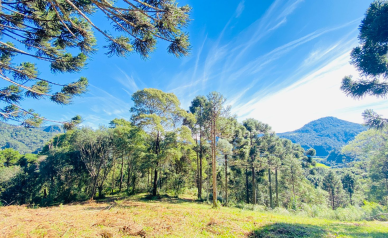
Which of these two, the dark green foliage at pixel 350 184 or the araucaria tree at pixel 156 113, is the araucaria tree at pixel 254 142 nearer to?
the araucaria tree at pixel 156 113

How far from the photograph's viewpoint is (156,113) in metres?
16.5

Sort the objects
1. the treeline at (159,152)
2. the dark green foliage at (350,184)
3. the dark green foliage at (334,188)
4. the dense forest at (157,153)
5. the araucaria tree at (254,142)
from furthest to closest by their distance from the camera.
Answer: the dark green foliage at (350,184) < the dark green foliage at (334,188) < the araucaria tree at (254,142) < the treeline at (159,152) < the dense forest at (157,153)

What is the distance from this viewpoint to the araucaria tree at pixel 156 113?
50.1 feet

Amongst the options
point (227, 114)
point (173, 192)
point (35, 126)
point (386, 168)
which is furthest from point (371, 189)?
point (35, 126)

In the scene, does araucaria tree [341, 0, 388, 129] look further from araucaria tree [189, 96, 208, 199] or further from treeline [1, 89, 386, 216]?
araucaria tree [189, 96, 208, 199]

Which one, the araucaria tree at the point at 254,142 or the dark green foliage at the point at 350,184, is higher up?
the araucaria tree at the point at 254,142

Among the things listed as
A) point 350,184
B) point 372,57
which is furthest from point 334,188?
point 372,57

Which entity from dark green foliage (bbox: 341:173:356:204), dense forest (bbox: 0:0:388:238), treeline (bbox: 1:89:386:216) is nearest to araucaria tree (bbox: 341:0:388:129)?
dense forest (bbox: 0:0:388:238)

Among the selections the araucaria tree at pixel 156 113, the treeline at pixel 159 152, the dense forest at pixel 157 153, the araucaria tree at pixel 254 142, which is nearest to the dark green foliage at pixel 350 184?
the dense forest at pixel 157 153

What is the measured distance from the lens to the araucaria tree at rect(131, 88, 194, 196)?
15.3 meters

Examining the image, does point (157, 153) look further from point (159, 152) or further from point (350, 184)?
point (350, 184)

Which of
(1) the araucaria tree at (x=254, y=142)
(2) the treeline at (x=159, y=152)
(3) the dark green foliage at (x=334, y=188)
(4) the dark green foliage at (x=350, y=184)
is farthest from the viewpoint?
(4) the dark green foliage at (x=350, y=184)

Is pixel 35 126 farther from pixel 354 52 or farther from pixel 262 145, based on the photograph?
pixel 262 145

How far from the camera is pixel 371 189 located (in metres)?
19.9
